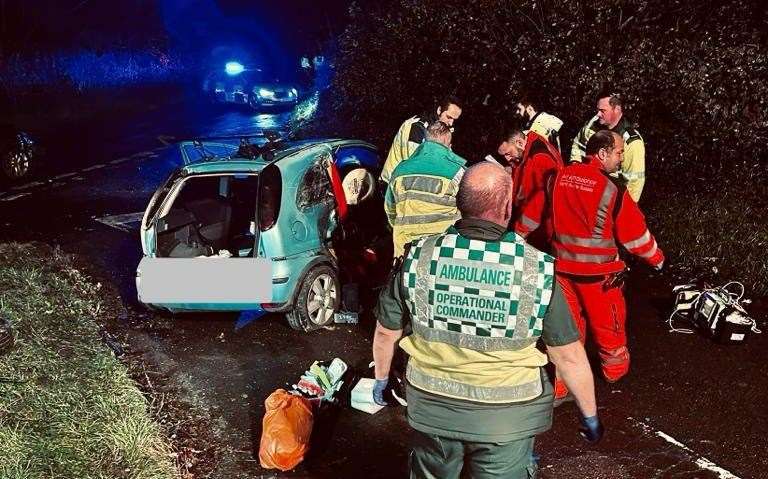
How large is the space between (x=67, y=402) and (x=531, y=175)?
12.2 feet

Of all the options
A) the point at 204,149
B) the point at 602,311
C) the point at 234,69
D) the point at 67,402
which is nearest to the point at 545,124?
the point at 602,311

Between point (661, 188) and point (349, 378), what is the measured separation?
16.6ft

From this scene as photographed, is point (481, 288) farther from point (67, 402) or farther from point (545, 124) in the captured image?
point (545, 124)

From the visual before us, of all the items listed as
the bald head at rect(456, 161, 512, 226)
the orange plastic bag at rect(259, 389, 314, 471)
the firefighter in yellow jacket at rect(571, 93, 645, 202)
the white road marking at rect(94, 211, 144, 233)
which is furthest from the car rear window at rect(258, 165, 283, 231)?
the white road marking at rect(94, 211, 144, 233)

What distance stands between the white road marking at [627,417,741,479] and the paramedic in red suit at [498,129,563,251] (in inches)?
56.1

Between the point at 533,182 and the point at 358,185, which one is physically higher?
the point at 533,182

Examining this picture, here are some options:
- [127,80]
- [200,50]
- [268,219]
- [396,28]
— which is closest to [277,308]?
[268,219]

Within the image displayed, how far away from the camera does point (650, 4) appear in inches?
322

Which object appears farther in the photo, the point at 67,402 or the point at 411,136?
the point at 411,136

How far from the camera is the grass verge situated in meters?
3.96

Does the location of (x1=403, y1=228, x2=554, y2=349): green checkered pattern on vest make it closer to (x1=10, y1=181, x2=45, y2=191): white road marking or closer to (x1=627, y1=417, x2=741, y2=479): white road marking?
(x1=627, y1=417, x2=741, y2=479): white road marking

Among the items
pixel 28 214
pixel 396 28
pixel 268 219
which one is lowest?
pixel 28 214

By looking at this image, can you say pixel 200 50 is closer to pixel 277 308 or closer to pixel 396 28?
pixel 396 28

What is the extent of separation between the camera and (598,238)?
4422mm
